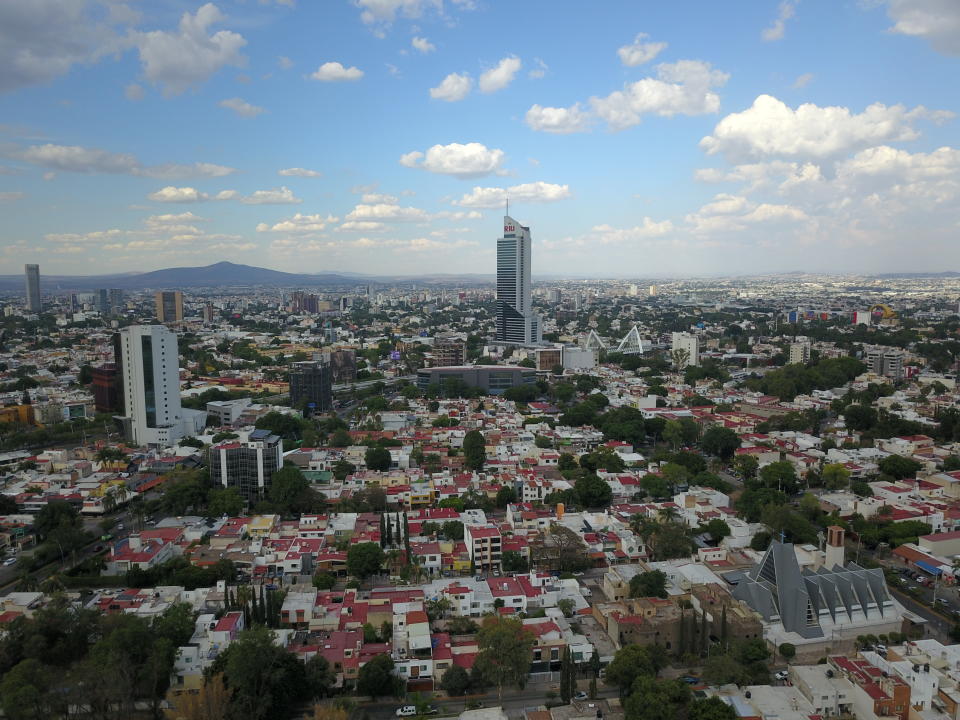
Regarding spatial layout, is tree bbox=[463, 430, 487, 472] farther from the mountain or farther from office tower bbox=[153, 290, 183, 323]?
the mountain

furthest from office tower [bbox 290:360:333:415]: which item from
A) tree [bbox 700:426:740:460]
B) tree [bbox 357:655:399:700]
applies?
tree [bbox 357:655:399:700]

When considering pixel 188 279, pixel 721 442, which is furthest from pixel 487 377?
pixel 188 279

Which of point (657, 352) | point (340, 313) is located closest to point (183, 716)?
point (657, 352)

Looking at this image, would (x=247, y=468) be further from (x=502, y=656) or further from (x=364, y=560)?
(x=502, y=656)

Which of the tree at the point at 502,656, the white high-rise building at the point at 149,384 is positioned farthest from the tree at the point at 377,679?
the white high-rise building at the point at 149,384

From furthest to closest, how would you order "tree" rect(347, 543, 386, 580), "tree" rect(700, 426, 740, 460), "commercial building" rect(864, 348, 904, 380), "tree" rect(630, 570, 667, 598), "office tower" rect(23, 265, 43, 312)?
1. "office tower" rect(23, 265, 43, 312)
2. "commercial building" rect(864, 348, 904, 380)
3. "tree" rect(700, 426, 740, 460)
4. "tree" rect(347, 543, 386, 580)
5. "tree" rect(630, 570, 667, 598)

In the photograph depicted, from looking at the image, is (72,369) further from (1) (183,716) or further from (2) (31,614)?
(1) (183,716)
